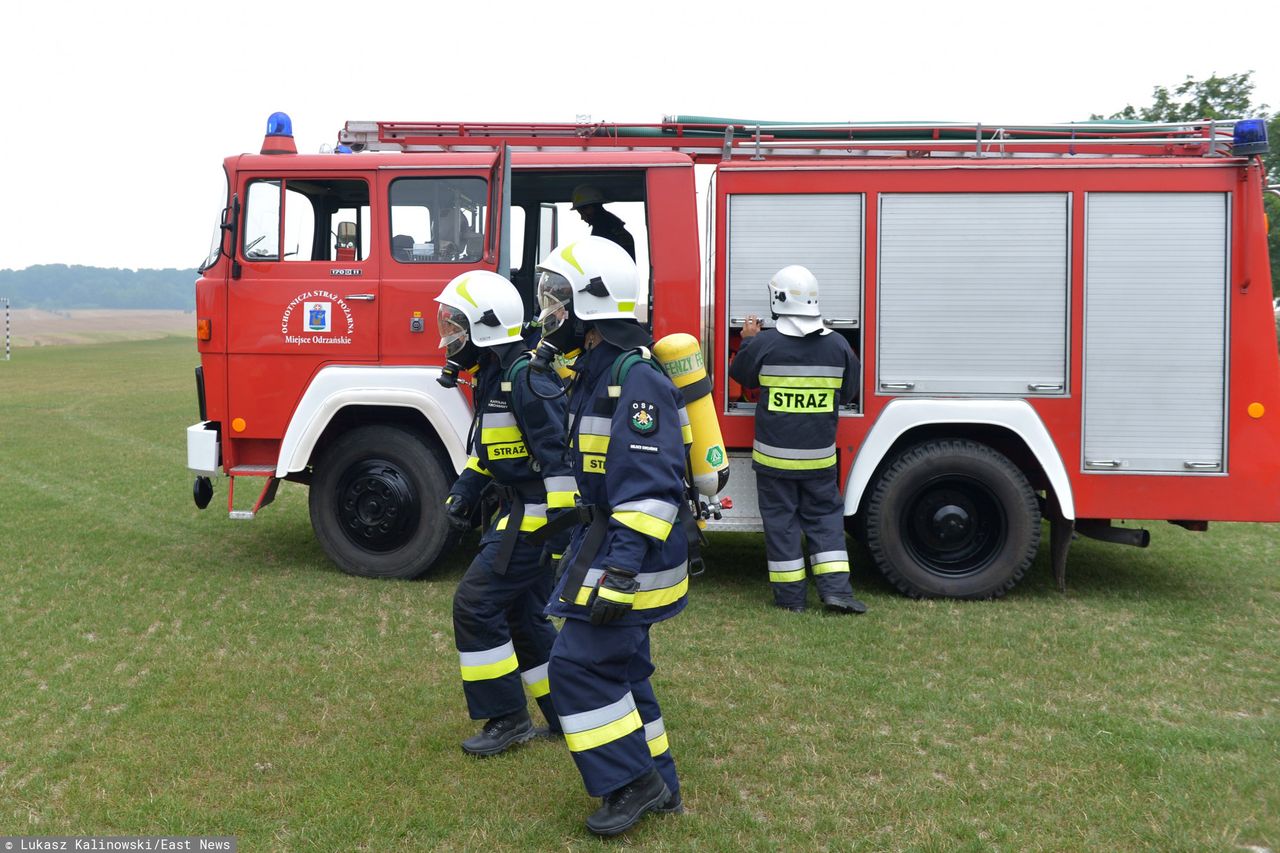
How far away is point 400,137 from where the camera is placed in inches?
307

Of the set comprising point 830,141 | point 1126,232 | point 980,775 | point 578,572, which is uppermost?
point 830,141

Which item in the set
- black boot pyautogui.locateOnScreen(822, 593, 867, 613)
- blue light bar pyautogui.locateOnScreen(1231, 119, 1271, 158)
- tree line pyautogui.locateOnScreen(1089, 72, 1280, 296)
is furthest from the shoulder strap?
tree line pyautogui.locateOnScreen(1089, 72, 1280, 296)

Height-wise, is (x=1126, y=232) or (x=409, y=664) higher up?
(x=1126, y=232)

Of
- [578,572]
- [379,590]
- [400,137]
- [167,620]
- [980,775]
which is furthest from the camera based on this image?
[400,137]

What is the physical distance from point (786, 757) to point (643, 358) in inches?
70.5

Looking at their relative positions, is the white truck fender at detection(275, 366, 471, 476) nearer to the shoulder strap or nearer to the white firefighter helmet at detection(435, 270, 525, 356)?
the white firefighter helmet at detection(435, 270, 525, 356)

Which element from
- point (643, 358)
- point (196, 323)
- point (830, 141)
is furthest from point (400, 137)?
point (643, 358)

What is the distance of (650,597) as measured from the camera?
386cm

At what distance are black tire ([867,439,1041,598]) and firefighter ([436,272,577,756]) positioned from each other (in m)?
2.90

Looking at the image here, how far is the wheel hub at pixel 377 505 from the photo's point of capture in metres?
7.50

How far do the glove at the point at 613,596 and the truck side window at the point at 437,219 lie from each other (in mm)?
4047

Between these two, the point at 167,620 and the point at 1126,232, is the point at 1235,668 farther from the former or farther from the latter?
the point at 167,620

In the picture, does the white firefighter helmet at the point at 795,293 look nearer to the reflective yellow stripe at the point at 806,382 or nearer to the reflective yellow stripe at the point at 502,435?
the reflective yellow stripe at the point at 806,382

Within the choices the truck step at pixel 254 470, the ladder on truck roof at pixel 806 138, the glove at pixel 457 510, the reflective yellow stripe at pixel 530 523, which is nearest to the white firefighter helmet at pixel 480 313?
the glove at pixel 457 510
